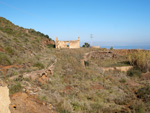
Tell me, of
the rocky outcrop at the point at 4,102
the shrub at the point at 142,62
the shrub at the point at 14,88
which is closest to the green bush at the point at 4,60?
the shrub at the point at 14,88

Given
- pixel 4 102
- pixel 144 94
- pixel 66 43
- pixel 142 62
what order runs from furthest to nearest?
pixel 66 43 < pixel 142 62 < pixel 144 94 < pixel 4 102

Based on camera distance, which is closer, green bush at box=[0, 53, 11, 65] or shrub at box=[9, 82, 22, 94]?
shrub at box=[9, 82, 22, 94]

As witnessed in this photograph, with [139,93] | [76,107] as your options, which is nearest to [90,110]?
[76,107]

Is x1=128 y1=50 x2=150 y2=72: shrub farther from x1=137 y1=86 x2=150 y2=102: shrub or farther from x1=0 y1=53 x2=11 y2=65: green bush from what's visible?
x1=0 y1=53 x2=11 y2=65: green bush

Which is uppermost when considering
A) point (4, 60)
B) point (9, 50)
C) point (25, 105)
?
point (9, 50)

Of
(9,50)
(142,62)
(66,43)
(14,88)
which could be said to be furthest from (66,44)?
(14,88)

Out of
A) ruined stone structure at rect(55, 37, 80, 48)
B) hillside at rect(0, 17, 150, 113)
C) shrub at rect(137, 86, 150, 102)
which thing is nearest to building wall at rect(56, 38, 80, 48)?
ruined stone structure at rect(55, 37, 80, 48)

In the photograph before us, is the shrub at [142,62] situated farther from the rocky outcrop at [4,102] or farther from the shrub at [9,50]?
the rocky outcrop at [4,102]

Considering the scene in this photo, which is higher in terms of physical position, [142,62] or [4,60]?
[4,60]

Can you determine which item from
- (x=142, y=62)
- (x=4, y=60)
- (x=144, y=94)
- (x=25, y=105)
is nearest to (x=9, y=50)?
(x=4, y=60)

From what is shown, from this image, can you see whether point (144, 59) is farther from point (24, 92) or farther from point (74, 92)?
point (24, 92)

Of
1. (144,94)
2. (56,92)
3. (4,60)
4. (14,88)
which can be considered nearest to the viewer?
(14,88)

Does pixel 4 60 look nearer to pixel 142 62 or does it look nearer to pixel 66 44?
pixel 142 62

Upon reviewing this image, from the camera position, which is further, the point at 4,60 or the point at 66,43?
the point at 66,43
